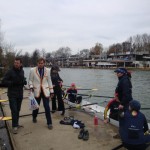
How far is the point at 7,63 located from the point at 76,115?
23388 mm

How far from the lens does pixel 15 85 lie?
592 centimetres

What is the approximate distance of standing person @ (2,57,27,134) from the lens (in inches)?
228

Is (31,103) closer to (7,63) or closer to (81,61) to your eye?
(7,63)

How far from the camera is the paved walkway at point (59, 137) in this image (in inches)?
195

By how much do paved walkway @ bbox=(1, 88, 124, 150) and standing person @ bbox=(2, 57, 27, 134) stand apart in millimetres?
517

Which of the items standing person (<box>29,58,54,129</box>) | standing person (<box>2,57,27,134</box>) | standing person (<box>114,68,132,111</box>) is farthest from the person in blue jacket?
standing person (<box>2,57,27,134</box>)

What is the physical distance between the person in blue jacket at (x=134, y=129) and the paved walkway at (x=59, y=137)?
0.65 metres

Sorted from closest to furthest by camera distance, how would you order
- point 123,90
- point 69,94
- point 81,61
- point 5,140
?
point 123,90
point 5,140
point 69,94
point 81,61

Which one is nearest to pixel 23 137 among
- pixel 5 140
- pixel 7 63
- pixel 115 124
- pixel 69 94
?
pixel 5 140

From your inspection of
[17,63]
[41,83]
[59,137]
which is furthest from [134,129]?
[17,63]

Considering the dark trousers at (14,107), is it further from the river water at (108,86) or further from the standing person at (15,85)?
the river water at (108,86)

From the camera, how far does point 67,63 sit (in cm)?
15512

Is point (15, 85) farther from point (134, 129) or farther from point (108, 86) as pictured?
point (108, 86)

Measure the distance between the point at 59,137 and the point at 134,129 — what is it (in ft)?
6.47
